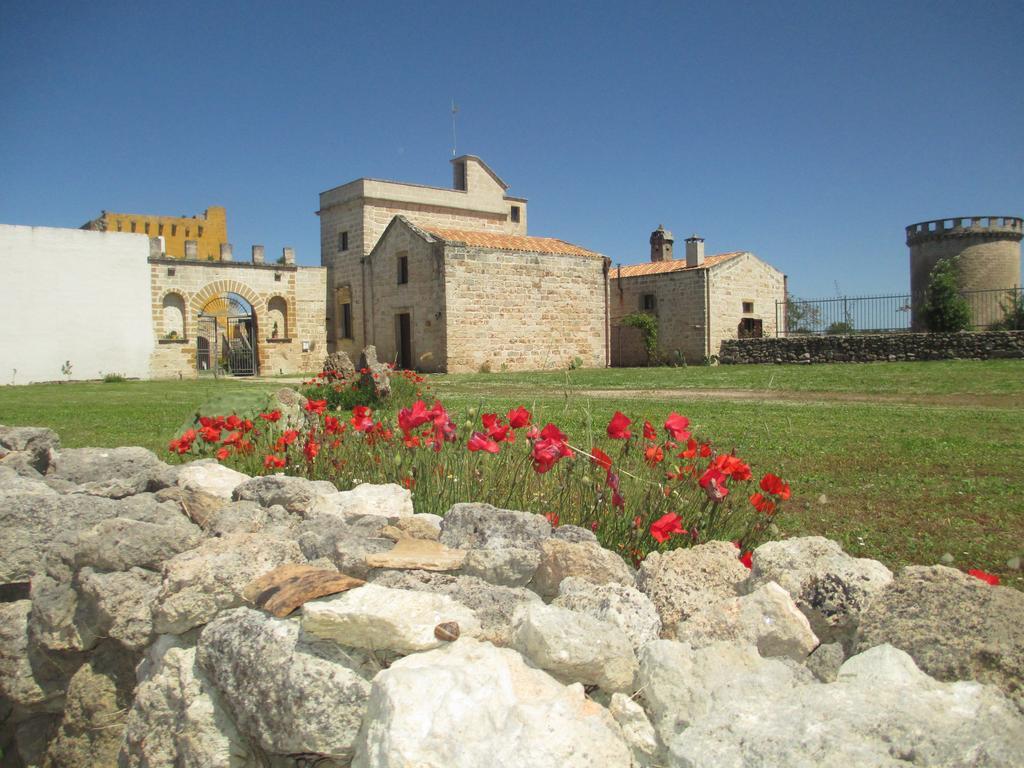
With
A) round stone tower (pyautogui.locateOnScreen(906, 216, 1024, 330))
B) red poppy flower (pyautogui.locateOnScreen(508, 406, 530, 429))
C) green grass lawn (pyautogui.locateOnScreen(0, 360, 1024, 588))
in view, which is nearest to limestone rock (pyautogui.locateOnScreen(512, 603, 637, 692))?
red poppy flower (pyautogui.locateOnScreen(508, 406, 530, 429))

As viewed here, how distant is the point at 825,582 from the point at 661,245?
32554 mm

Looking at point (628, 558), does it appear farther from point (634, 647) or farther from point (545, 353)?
point (545, 353)

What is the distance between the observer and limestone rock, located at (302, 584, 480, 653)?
2201mm

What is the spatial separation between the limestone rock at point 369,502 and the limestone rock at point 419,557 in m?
0.59

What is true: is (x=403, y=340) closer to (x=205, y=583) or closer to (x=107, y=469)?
(x=107, y=469)

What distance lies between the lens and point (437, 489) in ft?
12.5

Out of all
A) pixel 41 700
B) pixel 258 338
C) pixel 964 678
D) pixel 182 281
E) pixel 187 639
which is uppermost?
pixel 182 281

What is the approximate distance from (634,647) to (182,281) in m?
27.8

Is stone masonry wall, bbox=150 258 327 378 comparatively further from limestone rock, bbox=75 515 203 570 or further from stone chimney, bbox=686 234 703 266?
limestone rock, bbox=75 515 203 570

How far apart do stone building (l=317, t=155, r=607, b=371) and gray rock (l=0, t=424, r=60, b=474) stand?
1939 centimetres

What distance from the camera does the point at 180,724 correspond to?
2.51 metres

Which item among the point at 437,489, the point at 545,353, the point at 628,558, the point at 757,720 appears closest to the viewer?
the point at 757,720

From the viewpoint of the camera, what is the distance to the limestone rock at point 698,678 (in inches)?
74.3

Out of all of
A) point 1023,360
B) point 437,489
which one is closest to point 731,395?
point 437,489
